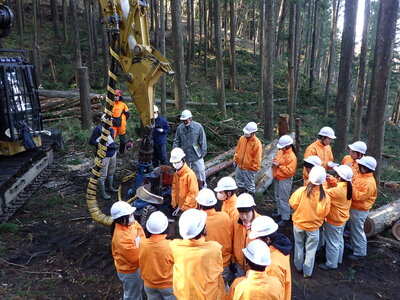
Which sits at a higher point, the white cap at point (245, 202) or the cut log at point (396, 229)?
the white cap at point (245, 202)

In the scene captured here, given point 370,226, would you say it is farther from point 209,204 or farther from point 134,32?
point 134,32

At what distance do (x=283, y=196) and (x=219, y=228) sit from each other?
3.42 metres

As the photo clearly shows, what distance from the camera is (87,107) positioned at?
12.3 m

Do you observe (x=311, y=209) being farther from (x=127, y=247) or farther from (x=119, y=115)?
(x=119, y=115)

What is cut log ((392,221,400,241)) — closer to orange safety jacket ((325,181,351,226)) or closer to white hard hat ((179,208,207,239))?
orange safety jacket ((325,181,351,226))

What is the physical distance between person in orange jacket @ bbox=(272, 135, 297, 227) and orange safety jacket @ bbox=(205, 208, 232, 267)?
3.10 meters

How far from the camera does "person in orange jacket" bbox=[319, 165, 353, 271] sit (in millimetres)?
5562

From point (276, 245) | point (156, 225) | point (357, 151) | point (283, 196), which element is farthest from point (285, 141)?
point (156, 225)

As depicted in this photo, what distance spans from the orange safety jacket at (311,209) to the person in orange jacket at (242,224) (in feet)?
4.25

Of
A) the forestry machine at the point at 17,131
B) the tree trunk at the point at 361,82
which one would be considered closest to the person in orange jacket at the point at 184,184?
the forestry machine at the point at 17,131

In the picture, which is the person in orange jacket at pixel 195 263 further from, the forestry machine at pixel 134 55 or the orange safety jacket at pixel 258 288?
the forestry machine at pixel 134 55

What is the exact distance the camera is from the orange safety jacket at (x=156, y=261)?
3926 mm

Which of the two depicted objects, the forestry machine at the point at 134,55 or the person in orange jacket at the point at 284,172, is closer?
the forestry machine at the point at 134,55

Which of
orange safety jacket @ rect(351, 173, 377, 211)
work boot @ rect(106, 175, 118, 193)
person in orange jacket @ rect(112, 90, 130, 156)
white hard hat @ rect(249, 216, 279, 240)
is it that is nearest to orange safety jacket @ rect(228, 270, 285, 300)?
white hard hat @ rect(249, 216, 279, 240)
